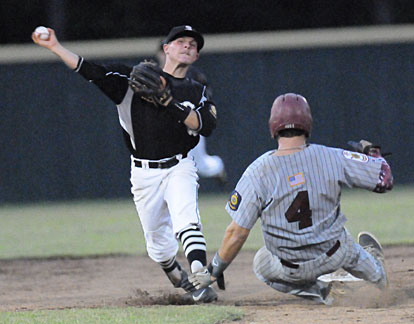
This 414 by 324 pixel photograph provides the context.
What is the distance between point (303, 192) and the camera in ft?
15.8

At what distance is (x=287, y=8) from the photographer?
20.3 meters

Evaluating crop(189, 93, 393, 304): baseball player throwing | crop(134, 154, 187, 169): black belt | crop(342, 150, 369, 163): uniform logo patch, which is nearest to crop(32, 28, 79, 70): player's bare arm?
crop(134, 154, 187, 169): black belt

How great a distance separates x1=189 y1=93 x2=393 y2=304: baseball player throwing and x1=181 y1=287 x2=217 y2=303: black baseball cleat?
381mm

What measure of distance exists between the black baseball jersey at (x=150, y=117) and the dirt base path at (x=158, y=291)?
36.1 inches

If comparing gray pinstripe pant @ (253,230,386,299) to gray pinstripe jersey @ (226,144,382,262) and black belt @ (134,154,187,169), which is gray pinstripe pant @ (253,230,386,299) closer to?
gray pinstripe jersey @ (226,144,382,262)

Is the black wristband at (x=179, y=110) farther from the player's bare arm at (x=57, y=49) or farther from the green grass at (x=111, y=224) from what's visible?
the green grass at (x=111, y=224)

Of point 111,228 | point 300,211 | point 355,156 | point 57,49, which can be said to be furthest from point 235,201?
point 111,228

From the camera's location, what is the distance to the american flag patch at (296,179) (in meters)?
4.82

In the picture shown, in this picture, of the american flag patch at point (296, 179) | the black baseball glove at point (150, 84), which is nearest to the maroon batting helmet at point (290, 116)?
the american flag patch at point (296, 179)

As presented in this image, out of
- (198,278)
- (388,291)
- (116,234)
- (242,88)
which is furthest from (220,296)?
(242,88)

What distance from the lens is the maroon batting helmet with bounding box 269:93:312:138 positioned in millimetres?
4836

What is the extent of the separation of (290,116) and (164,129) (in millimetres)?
1126

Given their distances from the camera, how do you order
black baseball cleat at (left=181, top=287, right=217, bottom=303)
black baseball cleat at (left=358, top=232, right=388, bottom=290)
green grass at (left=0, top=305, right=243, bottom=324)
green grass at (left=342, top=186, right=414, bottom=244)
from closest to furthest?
green grass at (left=0, top=305, right=243, bottom=324) < black baseball cleat at (left=181, top=287, right=217, bottom=303) < black baseball cleat at (left=358, top=232, right=388, bottom=290) < green grass at (left=342, top=186, right=414, bottom=244)

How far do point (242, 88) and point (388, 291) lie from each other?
9240 mm
